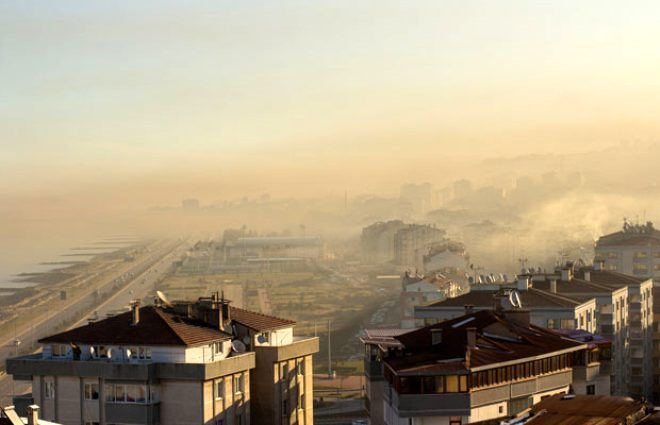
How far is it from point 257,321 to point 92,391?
5.75 metres

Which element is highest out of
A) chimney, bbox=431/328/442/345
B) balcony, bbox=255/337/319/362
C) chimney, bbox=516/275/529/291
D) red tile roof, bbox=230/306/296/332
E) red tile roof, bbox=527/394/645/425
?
chimney, bbox=516/275/529/291

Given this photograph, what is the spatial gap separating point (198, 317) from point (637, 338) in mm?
34865

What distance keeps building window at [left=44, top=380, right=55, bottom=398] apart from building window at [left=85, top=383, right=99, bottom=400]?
101cm

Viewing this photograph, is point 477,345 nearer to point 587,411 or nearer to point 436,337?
point 436,337

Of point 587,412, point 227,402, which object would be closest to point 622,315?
point 227,402

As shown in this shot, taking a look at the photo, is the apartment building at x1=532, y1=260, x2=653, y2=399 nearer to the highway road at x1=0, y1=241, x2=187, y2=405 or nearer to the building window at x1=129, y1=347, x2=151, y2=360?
the building window at x1=129, y1=347, x2=151, y2=360

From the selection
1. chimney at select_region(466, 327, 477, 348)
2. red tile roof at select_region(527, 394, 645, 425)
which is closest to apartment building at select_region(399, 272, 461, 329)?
chimney at select_region(466, 327, 477, 348)

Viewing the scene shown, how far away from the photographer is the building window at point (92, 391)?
106 ft

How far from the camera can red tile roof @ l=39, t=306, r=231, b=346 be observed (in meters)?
32.7

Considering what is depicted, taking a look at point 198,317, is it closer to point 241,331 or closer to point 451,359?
point 241,331

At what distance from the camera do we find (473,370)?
96.1ft

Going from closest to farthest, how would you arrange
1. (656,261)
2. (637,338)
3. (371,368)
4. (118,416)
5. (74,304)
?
1. (118,416)
2. (371,368)
3. (637,338)
4. (656,261)
5. (74,304)

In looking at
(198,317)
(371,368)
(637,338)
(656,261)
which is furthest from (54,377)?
(656,261)

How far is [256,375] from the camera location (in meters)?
35.2
